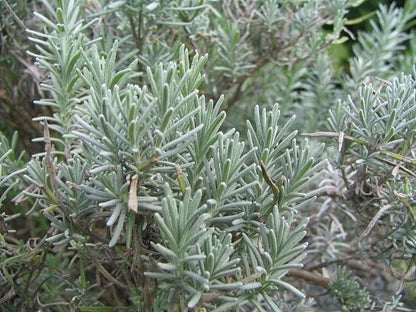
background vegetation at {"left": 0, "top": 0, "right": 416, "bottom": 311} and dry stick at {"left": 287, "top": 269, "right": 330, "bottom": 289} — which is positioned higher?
background vegetation at {"left": 0, "top": 0, "right": 416, "bottom": 311}

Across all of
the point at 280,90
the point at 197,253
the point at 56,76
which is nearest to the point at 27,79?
the point at 56,76

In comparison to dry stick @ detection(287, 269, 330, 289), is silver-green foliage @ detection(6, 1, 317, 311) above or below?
above

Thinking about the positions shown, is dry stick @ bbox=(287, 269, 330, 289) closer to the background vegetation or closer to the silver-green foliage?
the background vegetation

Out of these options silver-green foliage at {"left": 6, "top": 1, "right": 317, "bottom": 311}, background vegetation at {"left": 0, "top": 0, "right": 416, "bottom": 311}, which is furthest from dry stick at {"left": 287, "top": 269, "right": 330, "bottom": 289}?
silver-green foliage at {"left": 6, "top": 1, "right": 317, "bottom": 311}

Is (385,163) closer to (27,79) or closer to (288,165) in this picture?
(288,165)

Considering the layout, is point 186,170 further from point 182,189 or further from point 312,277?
point 312,277

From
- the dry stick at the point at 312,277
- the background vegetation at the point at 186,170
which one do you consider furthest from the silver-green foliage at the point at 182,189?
the dry stick at the point at 312,277

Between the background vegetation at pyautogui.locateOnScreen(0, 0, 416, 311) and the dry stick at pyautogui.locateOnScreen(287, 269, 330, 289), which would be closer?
the background vegetation at pyautogui.locateOnScreen(0, 0, 416, 311)

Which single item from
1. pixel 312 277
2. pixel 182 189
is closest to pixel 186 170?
pixel 182 189

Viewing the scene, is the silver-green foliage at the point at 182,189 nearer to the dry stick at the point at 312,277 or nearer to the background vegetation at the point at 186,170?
the background vegetation at the point at 186,170
